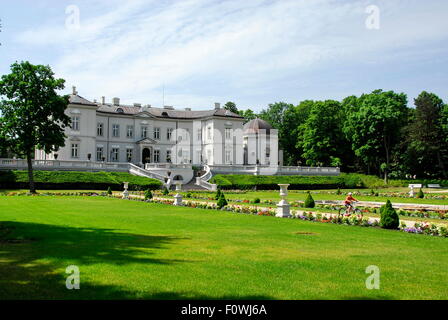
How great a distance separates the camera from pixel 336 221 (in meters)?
19.5

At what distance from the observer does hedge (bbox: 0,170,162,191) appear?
145 feet

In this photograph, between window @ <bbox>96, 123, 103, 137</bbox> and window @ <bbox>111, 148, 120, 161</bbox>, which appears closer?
window @ <bbox>96, 123, 103, 137</bbox>

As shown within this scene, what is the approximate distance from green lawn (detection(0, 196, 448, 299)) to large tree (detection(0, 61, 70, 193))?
25.7 m

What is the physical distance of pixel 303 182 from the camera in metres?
59.8

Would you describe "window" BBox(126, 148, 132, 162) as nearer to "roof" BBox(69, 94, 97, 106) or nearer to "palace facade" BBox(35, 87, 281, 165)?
"palace facade" BBox(35, 87, 281, 165)

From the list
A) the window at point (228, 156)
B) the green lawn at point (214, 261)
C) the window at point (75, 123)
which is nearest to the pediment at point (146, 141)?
the window at point (75, 123)

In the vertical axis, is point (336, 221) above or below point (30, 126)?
below

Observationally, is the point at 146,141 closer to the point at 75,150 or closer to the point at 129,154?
the point at 129,154

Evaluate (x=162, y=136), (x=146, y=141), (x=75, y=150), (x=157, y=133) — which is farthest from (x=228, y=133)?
(x=75, y=150)

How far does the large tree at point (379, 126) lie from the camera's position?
6975 cm

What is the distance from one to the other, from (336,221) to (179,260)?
431 inches

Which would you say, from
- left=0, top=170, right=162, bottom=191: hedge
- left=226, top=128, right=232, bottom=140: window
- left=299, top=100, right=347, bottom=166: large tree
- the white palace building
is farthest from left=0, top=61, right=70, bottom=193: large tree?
left=299, top=100, right=347, bottom=166: large tree
